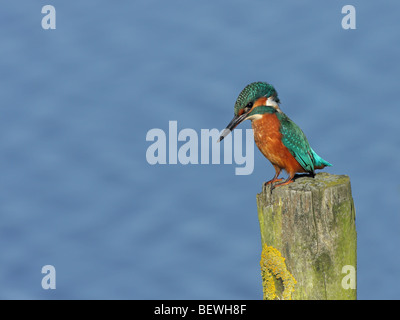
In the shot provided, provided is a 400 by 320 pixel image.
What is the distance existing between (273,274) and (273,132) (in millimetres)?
1608

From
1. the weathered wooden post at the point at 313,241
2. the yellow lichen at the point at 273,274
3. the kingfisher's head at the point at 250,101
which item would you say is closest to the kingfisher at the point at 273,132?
the kingfisher's head at the point at 250,101

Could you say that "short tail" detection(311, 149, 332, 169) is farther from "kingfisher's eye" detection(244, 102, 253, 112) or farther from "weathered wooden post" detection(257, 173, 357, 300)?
"weathered wooden post" detection(257, 173, 357, 300)

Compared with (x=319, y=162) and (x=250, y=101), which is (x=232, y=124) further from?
(x=319, y=162)

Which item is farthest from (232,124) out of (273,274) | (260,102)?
(273,274)

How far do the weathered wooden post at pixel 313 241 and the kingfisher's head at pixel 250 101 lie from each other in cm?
117

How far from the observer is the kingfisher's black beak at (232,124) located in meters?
6.98

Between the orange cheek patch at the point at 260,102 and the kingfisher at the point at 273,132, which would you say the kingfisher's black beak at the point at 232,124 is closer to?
the kingfisher at the point at 273,132

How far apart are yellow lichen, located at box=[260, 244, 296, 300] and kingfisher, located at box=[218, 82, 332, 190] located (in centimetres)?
108

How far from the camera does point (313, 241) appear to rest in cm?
585
